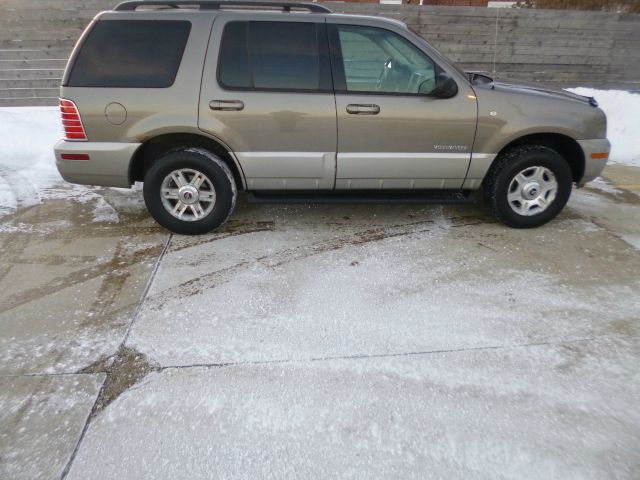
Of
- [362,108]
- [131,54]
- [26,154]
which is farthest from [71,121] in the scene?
[26,154]

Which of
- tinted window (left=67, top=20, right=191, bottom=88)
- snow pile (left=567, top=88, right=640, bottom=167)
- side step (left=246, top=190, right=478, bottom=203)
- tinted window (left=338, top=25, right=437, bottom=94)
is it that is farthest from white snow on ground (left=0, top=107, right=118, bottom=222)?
snow pile (left=567, top=88, right=640, bottom=167)

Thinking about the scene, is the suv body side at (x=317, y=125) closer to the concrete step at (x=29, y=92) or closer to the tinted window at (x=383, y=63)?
the tinted window at (x=383, y=63)

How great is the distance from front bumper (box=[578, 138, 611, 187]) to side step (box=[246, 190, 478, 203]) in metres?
1.02

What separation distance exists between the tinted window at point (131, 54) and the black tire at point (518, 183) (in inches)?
118

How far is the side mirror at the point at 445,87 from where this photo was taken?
394 centimetres

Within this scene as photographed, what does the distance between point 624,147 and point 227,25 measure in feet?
21.7

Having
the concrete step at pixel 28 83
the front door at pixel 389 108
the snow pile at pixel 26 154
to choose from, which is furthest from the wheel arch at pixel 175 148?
the concrete step at pixel 28 83

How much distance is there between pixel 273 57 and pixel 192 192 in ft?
4.45

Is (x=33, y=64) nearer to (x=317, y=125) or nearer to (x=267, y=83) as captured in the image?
(x=267, y=83)

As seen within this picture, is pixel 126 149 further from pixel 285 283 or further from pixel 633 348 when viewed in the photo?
pixel 633 348

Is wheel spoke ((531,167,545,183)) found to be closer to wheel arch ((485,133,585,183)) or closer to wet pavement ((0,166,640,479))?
wheel arch ((485,133,585,183))

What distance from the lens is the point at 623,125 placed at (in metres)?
7.96

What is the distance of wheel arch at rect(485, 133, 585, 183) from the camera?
4281 millimetres

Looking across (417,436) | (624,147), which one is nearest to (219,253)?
(417,436)
